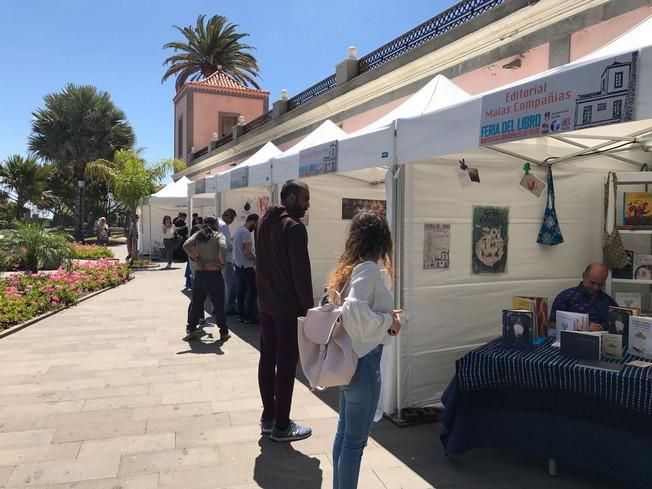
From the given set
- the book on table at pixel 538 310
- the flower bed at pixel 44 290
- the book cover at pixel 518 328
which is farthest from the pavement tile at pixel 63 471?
the flower bed at pixel 44 290

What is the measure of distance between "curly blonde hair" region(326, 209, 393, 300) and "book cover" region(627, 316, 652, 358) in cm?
183

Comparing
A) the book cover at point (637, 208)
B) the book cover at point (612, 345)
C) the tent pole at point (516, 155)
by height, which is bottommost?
the book cover at point (612, 345)

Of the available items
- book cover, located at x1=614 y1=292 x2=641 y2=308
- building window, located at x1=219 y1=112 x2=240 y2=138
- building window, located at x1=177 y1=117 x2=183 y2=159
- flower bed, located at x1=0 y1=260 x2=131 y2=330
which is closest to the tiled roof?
building window, located at x1=219 y1=112 x2=240 y2=138

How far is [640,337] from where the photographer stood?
3.27 metres

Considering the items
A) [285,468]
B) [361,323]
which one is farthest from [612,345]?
[285,468]

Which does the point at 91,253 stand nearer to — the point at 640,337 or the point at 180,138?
the point at 180,138

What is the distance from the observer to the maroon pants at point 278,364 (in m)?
3.62

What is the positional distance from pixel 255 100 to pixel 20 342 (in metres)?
25.0

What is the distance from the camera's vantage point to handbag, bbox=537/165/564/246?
4.79 metres

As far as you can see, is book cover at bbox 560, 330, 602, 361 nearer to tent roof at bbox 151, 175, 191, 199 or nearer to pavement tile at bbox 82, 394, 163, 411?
pavement tile at bbox 82, 394, 163, 411

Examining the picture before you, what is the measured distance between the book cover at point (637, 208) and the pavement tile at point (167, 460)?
413 centimetres

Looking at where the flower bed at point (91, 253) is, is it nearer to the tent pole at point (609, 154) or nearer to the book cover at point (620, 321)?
the tent pole at point (609, 154)

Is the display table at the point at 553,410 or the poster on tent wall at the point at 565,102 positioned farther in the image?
the display table at the point at 553,410

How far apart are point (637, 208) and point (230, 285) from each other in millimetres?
6019
